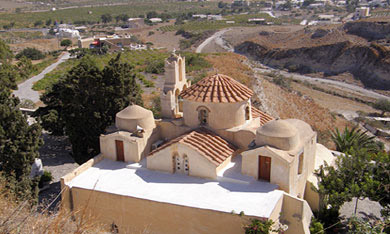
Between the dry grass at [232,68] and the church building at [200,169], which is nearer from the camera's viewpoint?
the church building at [200,169]

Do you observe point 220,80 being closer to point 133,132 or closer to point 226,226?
point 133,132

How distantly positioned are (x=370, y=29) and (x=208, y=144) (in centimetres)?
7548

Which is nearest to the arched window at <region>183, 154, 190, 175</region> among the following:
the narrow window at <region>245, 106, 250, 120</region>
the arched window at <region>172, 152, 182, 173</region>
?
the arched window at <region>172, 152, 182, 173</region>

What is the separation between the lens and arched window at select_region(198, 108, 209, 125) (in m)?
17.4

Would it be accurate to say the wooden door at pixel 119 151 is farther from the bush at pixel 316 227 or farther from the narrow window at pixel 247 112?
the bush at pixel 316 227

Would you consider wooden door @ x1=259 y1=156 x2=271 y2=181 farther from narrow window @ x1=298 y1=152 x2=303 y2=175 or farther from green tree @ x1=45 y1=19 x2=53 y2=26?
green tree @ x1=45 y1=19 x2=53 y2=26

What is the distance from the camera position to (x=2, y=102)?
58.4 feet

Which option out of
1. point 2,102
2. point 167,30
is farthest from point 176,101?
point 167,30

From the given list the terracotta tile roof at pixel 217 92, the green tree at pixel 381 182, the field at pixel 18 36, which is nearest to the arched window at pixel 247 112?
the terracotta tile roof at pixel 217 92

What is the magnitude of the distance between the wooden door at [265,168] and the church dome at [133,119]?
5912mm

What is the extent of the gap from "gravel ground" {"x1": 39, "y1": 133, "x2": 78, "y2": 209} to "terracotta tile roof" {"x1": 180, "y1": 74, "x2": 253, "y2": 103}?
924 cm

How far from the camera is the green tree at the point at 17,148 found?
16141mm

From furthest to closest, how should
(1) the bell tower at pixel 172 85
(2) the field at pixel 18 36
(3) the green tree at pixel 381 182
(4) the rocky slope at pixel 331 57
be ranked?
(2) the field at pixel 18 36
(4) the rocky slope at pixel 331 57
(1) the bell tower at pixel 172 85
(3) the green tree at pixel 381 182

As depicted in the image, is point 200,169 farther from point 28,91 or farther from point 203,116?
point 28,91
